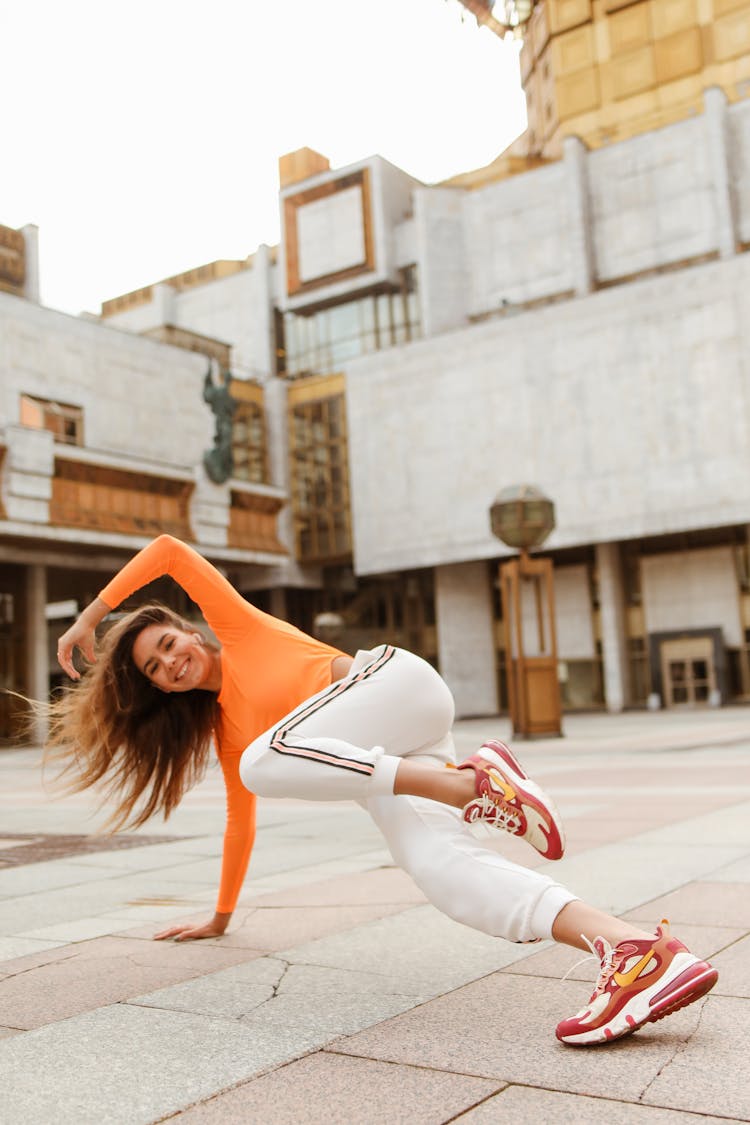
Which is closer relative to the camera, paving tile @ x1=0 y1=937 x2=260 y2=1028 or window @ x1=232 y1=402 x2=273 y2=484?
paving tile @ x1=0 y1=937 x2=260 y2=1028

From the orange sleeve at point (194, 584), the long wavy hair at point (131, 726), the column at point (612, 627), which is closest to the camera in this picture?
the orange sleeve at point (194, 584)

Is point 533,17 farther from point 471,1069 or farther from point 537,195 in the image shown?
point 471,1069

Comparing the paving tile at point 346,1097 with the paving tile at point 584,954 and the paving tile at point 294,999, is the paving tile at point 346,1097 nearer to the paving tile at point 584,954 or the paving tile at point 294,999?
the paving tile at point 294,999

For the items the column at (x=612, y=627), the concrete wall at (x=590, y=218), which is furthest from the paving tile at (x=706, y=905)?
the concrete wall at (x=590, y=218)

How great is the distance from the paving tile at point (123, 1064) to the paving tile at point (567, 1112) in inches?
22.0

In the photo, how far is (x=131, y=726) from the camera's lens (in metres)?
3.69

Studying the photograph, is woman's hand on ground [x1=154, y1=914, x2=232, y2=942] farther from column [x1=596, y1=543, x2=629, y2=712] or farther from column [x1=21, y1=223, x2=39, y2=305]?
column [x1=21, y1=223, x2=39, y2=305]

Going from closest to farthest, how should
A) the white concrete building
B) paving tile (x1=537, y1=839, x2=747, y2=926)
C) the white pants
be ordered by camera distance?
the white pants, paving tile (x1=537, y1=839, x2=747, y2=926), the white concrete building

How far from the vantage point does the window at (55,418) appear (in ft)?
112

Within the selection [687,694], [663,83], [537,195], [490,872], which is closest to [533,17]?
[663,83]

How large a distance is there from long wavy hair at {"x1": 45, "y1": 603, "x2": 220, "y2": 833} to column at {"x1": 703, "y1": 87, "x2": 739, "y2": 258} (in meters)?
38.7

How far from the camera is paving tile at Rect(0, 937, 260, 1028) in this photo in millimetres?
3033

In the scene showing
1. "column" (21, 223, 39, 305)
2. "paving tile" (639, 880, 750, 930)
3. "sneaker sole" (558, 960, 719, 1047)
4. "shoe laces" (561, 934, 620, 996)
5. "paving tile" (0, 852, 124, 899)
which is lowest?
"paving tile" (0, 852, 124, 899)

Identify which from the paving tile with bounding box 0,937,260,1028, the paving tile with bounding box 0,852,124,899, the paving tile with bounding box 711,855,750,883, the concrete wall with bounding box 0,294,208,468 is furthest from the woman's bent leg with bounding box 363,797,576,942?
A: the concrete wall with bounding box 0,294,208,468
